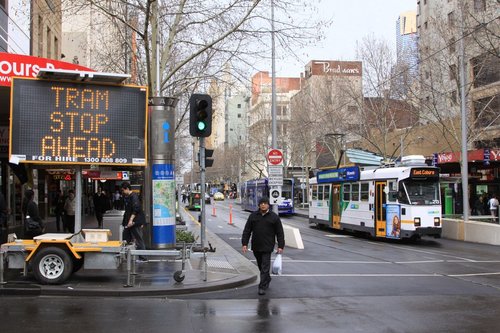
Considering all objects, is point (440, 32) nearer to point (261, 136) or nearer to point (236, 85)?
point (236, 85)

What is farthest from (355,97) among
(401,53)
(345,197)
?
(345,197)

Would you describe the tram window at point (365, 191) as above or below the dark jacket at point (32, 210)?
above

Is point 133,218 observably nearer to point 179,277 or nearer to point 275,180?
point 179,277

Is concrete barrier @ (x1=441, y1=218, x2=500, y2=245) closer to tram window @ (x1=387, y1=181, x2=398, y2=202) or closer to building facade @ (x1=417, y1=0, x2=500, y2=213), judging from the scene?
building facade @ (x1=417, y1=0, x2=500, y2=213)

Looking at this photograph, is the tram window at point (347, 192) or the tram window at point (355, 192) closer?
the tram window at point (355, 192)

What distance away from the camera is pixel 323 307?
863 cm

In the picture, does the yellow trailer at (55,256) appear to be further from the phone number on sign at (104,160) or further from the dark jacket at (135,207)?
the dark jacket at (135,207)

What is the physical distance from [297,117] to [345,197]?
79.1 feet

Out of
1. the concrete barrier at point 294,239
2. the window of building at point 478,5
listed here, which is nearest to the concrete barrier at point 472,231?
the concrete barrier at point 294,239

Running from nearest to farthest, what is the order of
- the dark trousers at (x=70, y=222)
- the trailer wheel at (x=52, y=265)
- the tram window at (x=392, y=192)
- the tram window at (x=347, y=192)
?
the trailer wheel at (x=52, y=265) < the dark trousers at (x=70, y=222) < the tram window at (x=392, y=192) < the tram window at (x=347, y=192)

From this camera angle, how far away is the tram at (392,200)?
20.7 metres

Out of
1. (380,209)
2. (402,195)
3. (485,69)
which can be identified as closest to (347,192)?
(380,209)

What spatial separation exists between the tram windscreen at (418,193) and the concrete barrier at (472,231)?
109 inches

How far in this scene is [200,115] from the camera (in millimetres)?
12203
